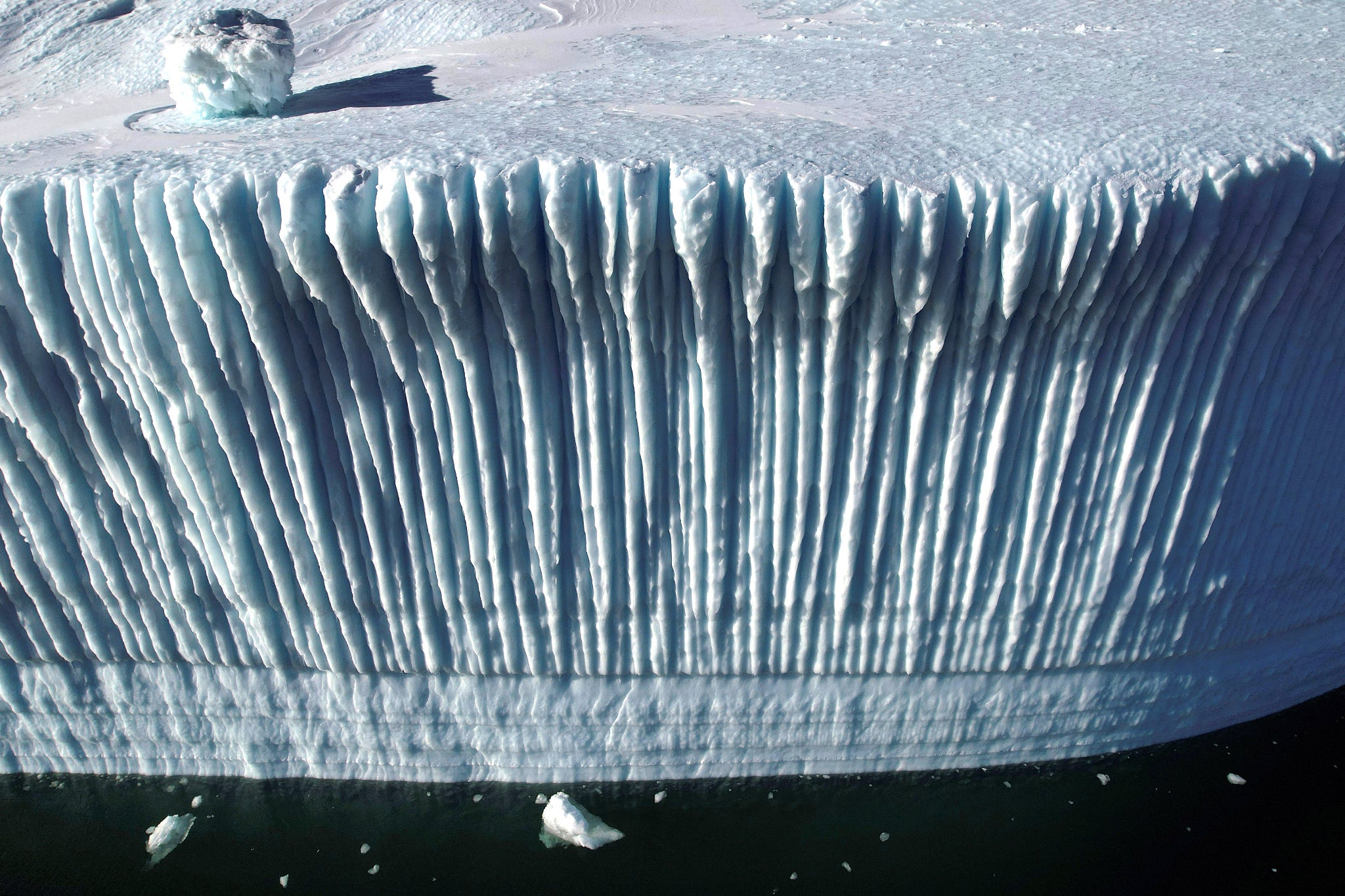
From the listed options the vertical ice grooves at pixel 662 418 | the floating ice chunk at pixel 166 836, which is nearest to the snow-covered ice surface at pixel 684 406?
the vertical ice grooves at pixel 662 418

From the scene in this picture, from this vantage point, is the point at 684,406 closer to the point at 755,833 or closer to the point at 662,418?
the point at 662,418

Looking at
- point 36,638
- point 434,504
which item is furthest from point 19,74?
point 434,504

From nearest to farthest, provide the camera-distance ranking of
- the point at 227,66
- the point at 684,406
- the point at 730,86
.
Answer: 1. the point at 684,406
2. the point at 227,66
3. the point at 730,86

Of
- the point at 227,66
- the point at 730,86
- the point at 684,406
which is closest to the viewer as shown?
the point at 684,406

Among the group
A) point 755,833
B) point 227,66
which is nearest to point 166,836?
point 755,833

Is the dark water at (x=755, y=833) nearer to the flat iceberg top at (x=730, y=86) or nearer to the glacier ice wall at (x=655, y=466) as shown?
the glacier ice wall at (x=655, y=466)

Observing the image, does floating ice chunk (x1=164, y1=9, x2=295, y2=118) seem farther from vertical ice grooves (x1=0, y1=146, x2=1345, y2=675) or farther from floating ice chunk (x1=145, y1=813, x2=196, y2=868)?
floating ice chunk (x1=145, y1=813, x2=196, y2=868)

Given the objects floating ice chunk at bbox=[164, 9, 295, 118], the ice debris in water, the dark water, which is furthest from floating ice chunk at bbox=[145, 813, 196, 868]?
floating ice chunk at bbox=[164, 9, 295, 118]
